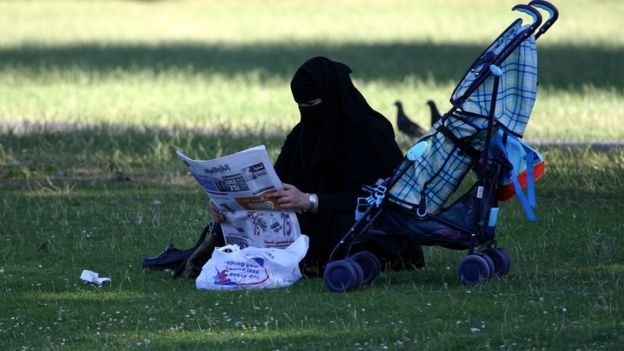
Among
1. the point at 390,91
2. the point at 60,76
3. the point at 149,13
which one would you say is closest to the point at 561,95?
the point at 390,91

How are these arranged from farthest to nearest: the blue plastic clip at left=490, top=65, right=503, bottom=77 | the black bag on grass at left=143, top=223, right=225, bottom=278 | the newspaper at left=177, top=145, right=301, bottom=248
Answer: the black bag on grass at left=143, top=223, right=225, bottom=278 < the newspaper at left=177, top=145, right=301, bottom=248 < the blue plastic clip at left=490, top=65, right=503, bottom=77

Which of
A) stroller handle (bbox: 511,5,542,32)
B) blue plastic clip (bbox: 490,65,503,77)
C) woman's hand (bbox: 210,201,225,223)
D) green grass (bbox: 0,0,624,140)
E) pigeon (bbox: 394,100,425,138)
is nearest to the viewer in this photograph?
blue plastic clip (bbox: 490,65,503,77)

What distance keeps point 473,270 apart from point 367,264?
1.89ft

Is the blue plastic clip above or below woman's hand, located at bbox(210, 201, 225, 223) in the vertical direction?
above

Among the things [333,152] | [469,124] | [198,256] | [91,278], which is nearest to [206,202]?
[198,256]

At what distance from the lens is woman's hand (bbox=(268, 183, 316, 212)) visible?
7.07 meters

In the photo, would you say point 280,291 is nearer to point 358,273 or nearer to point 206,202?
point 358,273

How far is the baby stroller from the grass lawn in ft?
0.87

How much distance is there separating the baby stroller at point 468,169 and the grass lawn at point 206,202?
267 millimetres

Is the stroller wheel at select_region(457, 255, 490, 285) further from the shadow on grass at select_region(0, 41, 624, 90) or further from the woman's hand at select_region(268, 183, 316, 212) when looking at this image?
the shadow on grass at select_region(0, 41, 624, 90)

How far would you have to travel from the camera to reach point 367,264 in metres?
6.98

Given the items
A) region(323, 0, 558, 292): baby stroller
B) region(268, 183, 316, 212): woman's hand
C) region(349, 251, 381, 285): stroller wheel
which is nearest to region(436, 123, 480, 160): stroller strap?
region(323, 0, 558, 292): baby stroller

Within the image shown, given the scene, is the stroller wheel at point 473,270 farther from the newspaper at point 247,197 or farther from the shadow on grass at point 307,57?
the shadow on grass at point 307,57

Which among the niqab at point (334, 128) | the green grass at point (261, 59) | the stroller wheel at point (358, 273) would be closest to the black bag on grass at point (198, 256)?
the niqab at point (334, 128)
